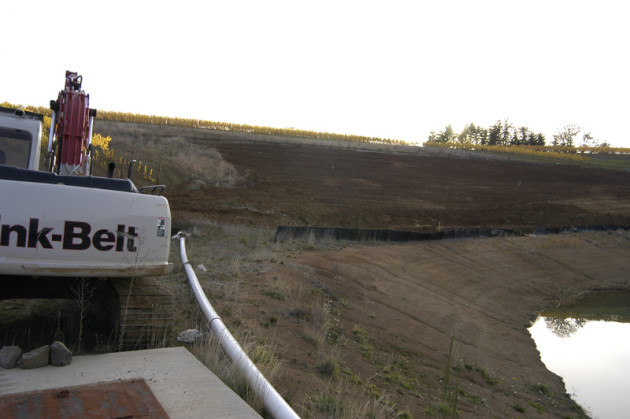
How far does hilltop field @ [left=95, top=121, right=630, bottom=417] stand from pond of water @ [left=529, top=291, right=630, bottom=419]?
52cm

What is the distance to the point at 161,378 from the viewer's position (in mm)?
4156

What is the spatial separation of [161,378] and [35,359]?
3.46ft

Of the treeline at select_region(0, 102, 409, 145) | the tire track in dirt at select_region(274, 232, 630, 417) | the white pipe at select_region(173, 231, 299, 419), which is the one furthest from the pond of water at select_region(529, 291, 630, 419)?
the treeline at select_region(0, 102, 409, 145)

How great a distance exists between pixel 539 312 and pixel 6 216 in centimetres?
1533

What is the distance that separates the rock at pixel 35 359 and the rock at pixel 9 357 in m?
0.05

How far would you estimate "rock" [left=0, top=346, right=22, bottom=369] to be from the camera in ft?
13.6

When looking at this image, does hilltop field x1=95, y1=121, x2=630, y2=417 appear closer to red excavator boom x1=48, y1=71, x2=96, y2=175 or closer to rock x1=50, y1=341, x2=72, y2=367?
rock x1=50, y1=341, x2=72, y2=367

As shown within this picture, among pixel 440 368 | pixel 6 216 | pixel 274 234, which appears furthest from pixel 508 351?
pixel 6 216

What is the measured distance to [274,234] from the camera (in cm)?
1489

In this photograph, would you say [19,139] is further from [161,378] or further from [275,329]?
[161,378]

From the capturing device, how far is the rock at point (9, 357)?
13.6 ft

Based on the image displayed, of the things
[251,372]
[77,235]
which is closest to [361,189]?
[77,235]

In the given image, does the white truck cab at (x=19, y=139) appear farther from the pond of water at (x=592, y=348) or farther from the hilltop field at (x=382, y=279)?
the pond of water at (x=592, y=348)

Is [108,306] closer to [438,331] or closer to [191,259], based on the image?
[191,259]
